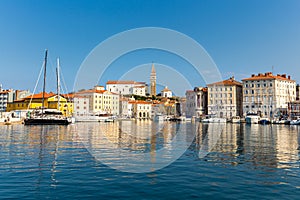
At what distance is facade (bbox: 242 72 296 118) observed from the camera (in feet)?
291

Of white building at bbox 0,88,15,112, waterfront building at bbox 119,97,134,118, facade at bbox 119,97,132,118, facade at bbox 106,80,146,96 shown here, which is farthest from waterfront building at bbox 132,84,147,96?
white building at bbox 0,88,15,112

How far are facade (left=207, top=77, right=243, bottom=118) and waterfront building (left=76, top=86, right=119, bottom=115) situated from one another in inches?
1486

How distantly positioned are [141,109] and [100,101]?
28.9 metres

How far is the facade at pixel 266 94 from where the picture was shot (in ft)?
291

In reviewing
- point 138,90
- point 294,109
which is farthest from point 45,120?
point 138,90

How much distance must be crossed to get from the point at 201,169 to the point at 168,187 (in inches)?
126

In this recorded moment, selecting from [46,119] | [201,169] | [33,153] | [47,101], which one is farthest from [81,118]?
[201,169]

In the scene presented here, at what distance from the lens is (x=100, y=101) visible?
10769cm

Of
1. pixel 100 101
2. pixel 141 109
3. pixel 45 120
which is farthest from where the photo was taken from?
pixel 141 109

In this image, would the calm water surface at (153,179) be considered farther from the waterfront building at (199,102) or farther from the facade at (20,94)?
the facade at (20,94)

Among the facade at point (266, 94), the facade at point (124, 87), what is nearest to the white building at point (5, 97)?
the facade at point (124, 87)

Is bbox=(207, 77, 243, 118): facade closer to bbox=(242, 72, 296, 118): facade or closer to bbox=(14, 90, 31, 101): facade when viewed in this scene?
bbox=(242, 72, 296, 118): facade

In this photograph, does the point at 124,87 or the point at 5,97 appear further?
the point at 124,87

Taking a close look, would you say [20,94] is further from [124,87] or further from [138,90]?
[138,90]
